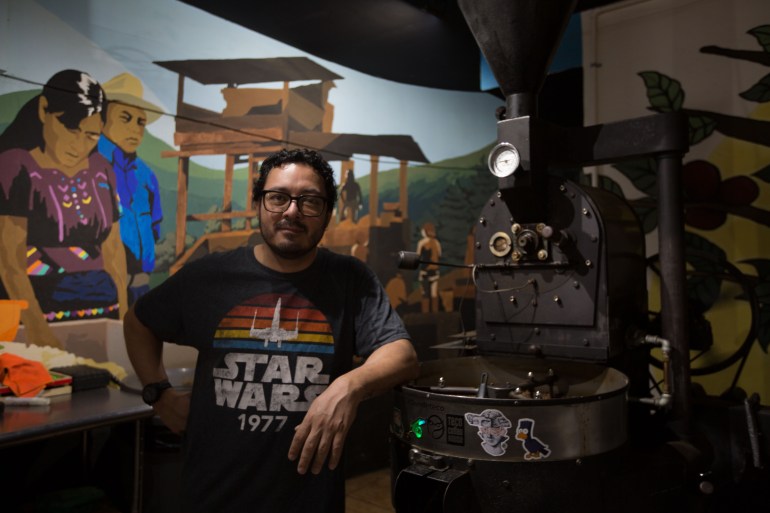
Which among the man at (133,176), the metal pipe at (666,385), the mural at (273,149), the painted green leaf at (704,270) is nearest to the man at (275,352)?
the metal pipe at (666,385)

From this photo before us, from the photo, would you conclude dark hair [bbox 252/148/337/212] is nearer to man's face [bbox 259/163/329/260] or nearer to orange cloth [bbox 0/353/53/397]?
man's face [bbox 259/163/329/260]

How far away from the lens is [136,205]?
2871mm

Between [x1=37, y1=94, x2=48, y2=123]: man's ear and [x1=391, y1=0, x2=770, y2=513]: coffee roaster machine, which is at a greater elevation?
[x1=37, y1=94, x2=48, y2=123]: man's ear

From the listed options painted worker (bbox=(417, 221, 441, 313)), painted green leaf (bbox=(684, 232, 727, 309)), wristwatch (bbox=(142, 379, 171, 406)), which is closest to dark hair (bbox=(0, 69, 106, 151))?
wristwatch (bbox=(142, 379, 171, 406))

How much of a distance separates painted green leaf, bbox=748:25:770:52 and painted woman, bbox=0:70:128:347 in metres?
3.61

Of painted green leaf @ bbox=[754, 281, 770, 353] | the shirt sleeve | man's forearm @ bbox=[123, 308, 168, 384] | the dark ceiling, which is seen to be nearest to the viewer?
man's forearm @ bbox=[123, 308, 168, 384]

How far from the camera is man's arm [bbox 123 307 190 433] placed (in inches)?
60.4

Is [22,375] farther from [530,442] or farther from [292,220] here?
[530,442]

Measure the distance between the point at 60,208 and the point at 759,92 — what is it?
3.81 meters

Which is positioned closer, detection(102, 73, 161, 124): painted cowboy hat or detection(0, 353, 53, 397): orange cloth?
detection(0, 353, 53, 397): orange cloth

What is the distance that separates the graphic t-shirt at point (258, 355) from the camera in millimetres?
1327

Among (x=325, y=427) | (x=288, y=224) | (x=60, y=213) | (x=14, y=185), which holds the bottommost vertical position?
(x=325, y=427)

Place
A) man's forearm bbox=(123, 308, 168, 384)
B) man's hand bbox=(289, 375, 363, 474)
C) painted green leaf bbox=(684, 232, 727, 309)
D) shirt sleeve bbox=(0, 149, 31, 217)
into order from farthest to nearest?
painted green leaf bbox=(684, 232, 727, 309), shirt sleeve bbox=(0, 149, 31, 217), man's forearm bbox=(123, 308, 168, 384), man's hand bbox=(289, 375, 363, 474)

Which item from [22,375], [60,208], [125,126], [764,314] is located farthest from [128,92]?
[764,314]
